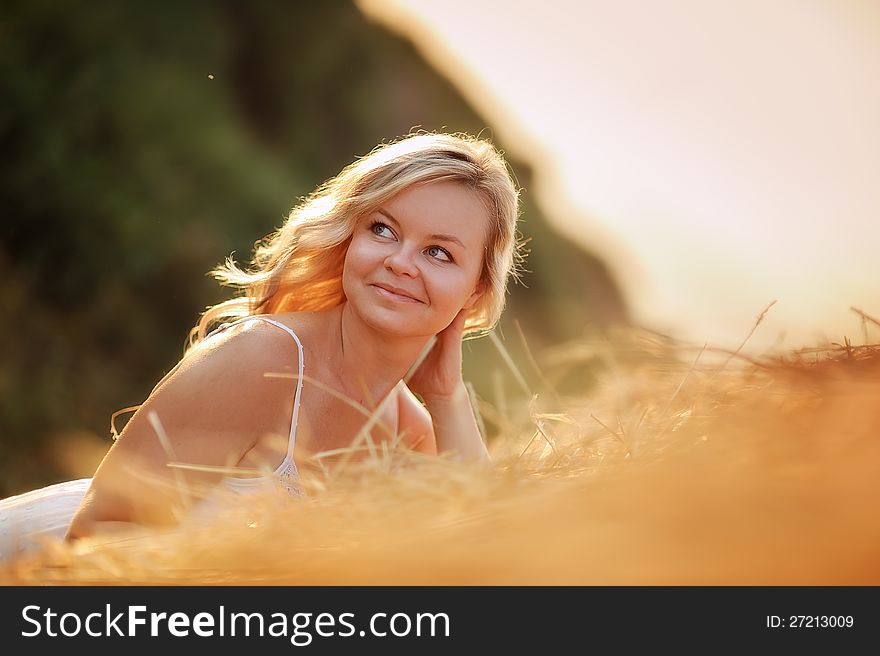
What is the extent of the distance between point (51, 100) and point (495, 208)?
5.29 meters

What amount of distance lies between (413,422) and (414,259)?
34.2 inches

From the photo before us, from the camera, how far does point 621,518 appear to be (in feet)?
3.19

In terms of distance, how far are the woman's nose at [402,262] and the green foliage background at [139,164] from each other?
3.49m

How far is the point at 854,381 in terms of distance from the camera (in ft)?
3.97

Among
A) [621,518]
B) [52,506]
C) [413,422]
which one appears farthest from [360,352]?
[621,518]

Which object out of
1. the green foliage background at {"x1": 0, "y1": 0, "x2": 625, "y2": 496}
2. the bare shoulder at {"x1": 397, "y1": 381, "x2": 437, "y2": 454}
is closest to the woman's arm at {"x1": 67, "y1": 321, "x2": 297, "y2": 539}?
the bare shoulder at {"x1": 397, "y1": 381, "x2": 437, "y2": 454}

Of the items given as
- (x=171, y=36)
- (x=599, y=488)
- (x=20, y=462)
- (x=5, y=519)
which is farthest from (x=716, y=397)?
(x=171, y=36)

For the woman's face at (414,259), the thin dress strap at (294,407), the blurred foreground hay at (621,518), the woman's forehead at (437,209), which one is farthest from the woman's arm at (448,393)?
the blurred foreground hay at (621,518)

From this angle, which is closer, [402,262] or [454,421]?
[402,262]

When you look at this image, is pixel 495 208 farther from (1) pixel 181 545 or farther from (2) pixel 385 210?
(1) pixel 181 545

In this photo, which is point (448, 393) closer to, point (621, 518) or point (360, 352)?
point (360, 352)

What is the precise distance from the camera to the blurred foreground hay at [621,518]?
2.98 ft

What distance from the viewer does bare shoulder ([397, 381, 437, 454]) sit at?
299 centimetres

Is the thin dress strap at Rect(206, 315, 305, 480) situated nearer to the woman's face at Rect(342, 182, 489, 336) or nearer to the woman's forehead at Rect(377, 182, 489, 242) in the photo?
the woman's face at Rect(342, 182, 489, 336)
